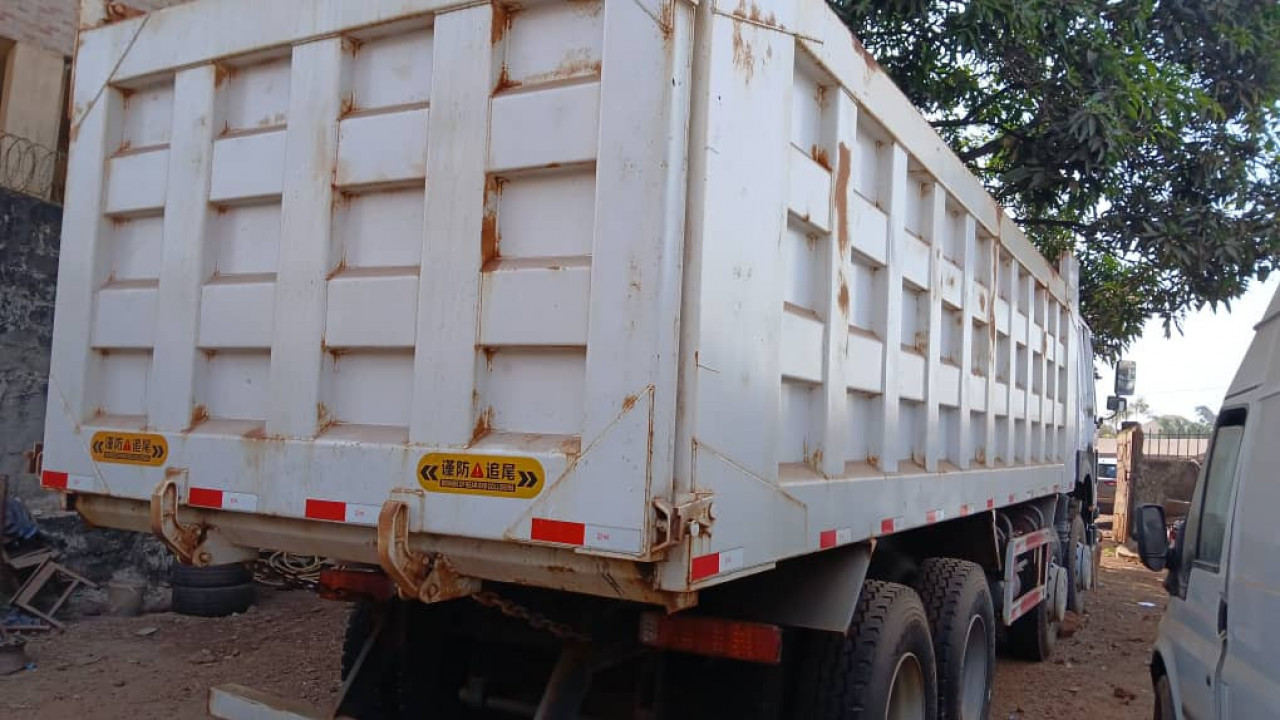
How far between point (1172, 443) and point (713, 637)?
90.6ft

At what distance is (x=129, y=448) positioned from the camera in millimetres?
3477

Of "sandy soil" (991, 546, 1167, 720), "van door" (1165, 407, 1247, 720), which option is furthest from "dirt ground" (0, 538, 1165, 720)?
"van door" (1165, 407, 1247, 720)

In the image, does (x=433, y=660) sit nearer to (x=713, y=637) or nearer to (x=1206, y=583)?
(x=713, y=637)

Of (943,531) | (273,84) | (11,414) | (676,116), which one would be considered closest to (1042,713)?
(943,531)

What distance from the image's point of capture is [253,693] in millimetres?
3482

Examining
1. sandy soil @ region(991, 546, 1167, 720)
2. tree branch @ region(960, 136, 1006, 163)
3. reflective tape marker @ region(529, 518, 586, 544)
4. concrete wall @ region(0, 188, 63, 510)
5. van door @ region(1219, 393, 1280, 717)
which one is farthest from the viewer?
tree branch @ region(960, 136, 1006, 163)

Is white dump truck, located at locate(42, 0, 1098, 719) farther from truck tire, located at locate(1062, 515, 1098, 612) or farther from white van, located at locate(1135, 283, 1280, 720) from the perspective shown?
truck tire, located at locate(1062, 515, 1098, 612)

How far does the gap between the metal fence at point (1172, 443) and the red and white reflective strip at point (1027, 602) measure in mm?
21248

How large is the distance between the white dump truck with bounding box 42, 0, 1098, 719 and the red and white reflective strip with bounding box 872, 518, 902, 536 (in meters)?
0.06

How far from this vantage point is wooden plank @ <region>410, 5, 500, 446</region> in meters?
2.79

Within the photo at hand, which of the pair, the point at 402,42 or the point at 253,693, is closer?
the point at 402,42

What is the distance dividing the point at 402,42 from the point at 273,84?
569 millimetres

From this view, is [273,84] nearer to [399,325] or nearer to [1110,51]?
[399,325]

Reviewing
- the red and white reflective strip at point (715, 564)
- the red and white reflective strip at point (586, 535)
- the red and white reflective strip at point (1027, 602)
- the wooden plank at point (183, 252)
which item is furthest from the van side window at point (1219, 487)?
the wooden plank at point (183, 252)
